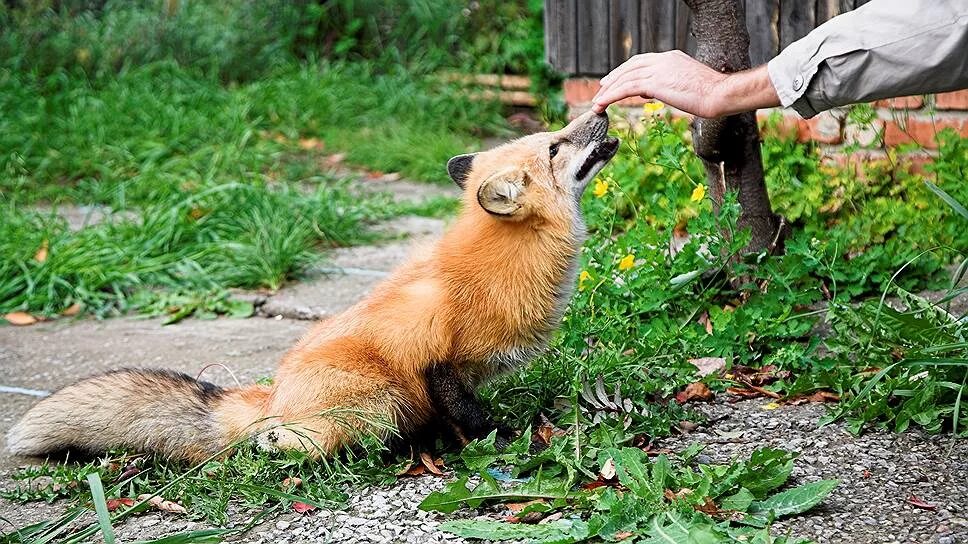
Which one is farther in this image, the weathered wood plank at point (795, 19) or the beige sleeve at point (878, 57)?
the weathered wood plank at point (795, 19)

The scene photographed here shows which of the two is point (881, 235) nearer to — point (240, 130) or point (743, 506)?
point (743, 506)

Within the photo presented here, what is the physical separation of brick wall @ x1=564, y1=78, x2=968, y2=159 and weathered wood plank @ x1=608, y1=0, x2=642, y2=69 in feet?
3.85

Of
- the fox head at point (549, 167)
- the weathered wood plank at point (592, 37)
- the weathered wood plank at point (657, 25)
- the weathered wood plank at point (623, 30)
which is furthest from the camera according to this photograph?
the weathered wood plank at point (592, 37)

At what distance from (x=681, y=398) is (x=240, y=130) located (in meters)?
6.05

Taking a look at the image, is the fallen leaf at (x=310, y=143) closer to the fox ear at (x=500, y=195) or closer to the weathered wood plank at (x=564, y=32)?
the weathered wood plank at (x=564, y=32)

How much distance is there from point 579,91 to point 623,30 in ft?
1.68

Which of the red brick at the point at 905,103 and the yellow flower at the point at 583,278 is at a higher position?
the red brick at the point at 905,103

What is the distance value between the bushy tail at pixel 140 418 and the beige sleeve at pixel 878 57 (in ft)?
7.00

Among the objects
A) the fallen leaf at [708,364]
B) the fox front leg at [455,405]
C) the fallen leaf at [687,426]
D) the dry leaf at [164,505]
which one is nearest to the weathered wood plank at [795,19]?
the fallen leaf at [708,364]

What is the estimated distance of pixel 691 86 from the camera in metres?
3.42

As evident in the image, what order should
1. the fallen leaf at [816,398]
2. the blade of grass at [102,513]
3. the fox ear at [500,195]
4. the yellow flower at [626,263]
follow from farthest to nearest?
the yellow flower at [626,263] → the fallen leaf at [816,398] → the fox ear at [500,195] → the blade of grass at [102,513]

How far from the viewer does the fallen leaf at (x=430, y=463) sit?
3.67 metres

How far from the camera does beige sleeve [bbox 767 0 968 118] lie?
9.78 ft

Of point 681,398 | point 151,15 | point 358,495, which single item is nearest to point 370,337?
point 358,495
